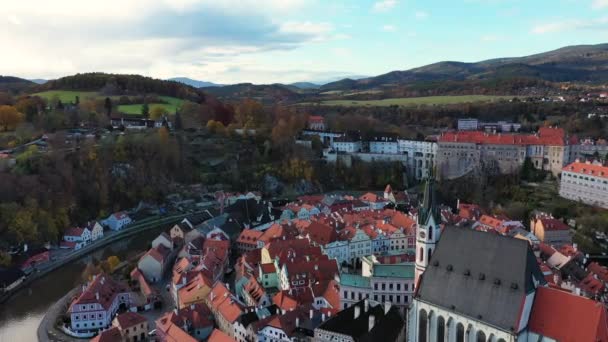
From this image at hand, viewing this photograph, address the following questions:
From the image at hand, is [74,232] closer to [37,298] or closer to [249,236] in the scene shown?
[37,298]

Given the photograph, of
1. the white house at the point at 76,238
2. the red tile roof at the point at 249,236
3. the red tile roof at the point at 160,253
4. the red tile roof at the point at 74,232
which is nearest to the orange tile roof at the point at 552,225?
the red tile roof at the point at 249,236

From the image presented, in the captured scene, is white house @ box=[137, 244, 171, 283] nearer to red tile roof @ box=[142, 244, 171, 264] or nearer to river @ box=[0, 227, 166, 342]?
red tile roof @ box=[142, 244, 171, 264]

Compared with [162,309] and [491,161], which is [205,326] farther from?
[491,161]

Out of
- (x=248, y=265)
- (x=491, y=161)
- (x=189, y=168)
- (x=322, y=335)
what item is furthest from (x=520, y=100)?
(x=322, y=335)

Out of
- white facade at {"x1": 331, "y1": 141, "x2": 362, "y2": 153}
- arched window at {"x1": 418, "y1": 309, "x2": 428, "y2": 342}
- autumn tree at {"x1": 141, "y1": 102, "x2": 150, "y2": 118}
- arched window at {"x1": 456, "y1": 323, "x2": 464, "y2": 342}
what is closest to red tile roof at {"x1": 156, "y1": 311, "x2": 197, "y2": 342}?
arched window at {"x1": 418, "y1": 309, "x2": 428, "y2": 342}

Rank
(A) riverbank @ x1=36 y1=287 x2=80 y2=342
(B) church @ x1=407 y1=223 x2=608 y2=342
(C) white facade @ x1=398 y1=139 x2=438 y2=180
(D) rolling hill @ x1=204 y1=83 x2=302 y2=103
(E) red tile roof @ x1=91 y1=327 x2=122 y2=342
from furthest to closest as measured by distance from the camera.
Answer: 1. (D) rolling hill @ x1=204 y1=83 x2=302 y2=103
2. (C) white facade @ x1=398 y1=139 x2=438 y2=180
3. (A) riverbank @ x1=36 y1=287 x2=80 y2=342
4. (E) red tile roof @ x1=91 y1=327 x2=122 y2=342
5. (B) church @ x1=407 y1=223 x2=608 y2=342

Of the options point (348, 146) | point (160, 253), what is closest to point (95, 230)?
point (160, 253)
